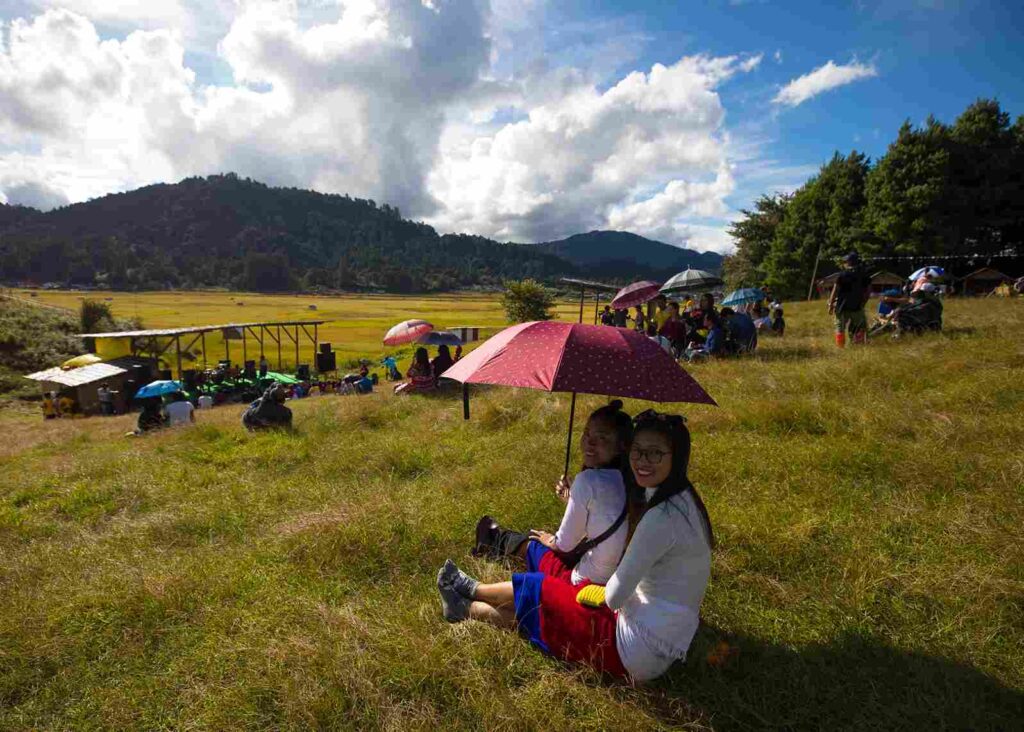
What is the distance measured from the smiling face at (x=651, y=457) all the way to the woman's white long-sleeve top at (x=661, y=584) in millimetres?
133

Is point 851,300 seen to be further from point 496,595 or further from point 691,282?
point 496,595

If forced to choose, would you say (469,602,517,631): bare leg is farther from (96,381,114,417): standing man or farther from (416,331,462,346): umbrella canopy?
(96,381,114,417): standing man

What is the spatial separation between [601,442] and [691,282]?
14.0 m

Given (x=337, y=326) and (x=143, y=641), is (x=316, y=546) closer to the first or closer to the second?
(x=143, y=641)

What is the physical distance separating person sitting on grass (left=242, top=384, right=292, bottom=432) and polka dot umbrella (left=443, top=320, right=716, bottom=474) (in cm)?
664

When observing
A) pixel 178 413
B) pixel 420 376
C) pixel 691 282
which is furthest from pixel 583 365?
pixel 691 282

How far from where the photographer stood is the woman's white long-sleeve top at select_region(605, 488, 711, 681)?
2.30 m

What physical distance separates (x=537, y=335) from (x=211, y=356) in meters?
50.1

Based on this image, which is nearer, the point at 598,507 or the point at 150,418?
the point at 598,507

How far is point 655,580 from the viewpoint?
95.0 inches

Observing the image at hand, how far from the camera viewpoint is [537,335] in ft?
11.2

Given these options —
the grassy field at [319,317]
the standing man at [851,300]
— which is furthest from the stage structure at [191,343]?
the standing man at [851,300]

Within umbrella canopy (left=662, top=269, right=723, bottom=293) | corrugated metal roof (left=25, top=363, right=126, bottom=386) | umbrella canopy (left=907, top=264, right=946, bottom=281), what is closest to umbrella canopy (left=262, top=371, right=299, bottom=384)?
corrugated metal roof (left=25, top=363, right=126, bottom=386)

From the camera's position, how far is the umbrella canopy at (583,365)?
9.93 ft
